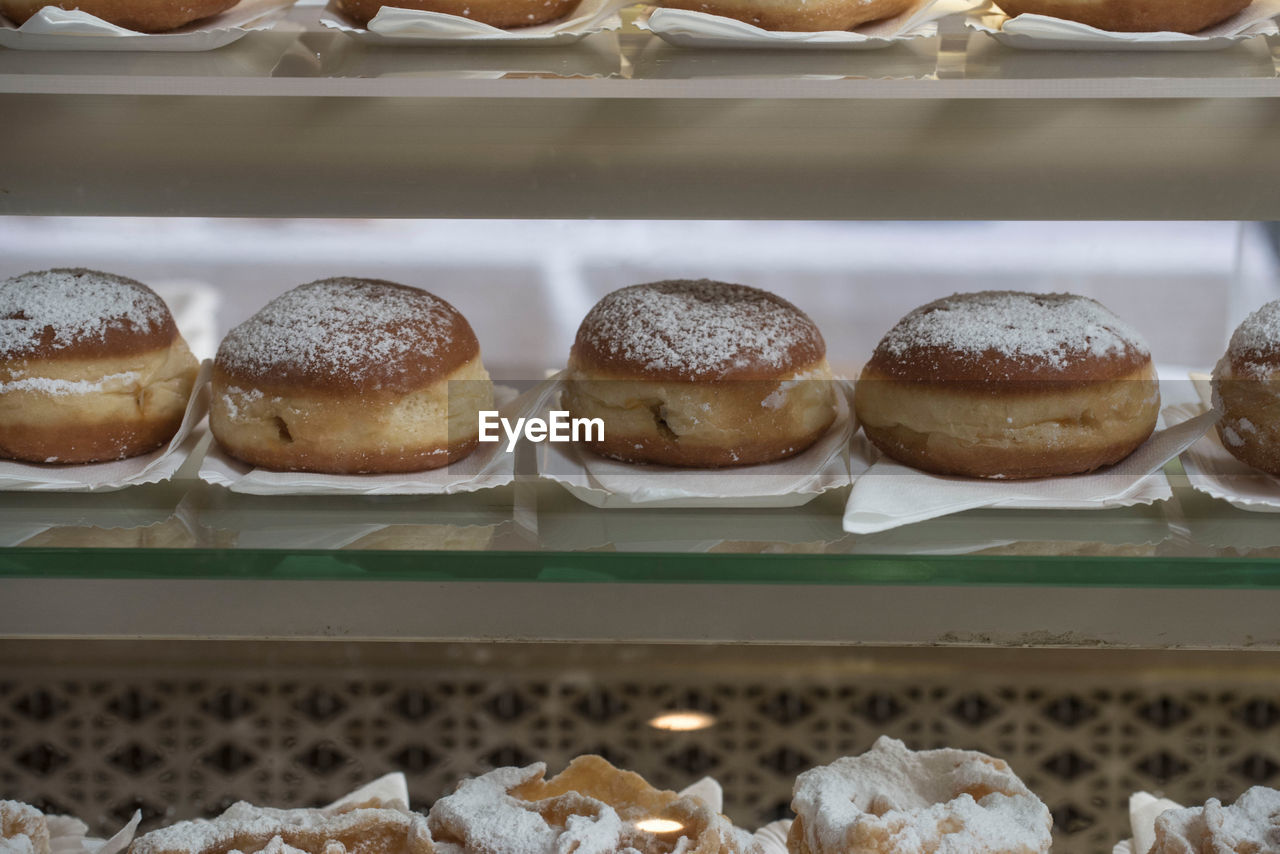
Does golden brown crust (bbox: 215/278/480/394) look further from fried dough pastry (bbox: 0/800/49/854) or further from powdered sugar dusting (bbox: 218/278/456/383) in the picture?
fried dough pastry (bbox: 0/800/49/854)

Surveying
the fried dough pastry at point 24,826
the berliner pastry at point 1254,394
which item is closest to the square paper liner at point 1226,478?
the berliner pastry at point 1254,394

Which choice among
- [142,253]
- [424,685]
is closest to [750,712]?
[424,685]

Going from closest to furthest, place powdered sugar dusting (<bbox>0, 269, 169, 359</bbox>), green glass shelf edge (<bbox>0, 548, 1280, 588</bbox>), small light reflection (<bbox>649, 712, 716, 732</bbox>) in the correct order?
green glass shelf edge (<bbox>0, 548, 1280, 588</bbox>)
powdered sugar dusting (<bbox>0, 269, 169, 359</bbox>)
small light reflection (<bbox>649, 712, 716, 732</bbox>)

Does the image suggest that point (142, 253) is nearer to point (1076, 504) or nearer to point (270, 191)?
point (270, 191)

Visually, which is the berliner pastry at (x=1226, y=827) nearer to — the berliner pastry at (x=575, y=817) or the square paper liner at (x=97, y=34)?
the berliner pastry at (x=575, y=817)

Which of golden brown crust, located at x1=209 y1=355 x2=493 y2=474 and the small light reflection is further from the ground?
golden brown crust, located at x1=209 y1=355 x2=493 y2=474

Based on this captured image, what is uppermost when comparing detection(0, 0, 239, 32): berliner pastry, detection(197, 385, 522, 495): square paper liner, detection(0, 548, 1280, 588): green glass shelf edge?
detection(0, 0, 239, 32): berliner pastry

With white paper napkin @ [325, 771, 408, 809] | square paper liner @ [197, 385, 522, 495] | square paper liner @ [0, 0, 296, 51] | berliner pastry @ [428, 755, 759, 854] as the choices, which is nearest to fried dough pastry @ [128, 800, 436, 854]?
berliner pastry @ [428, 755, 759, 854]
